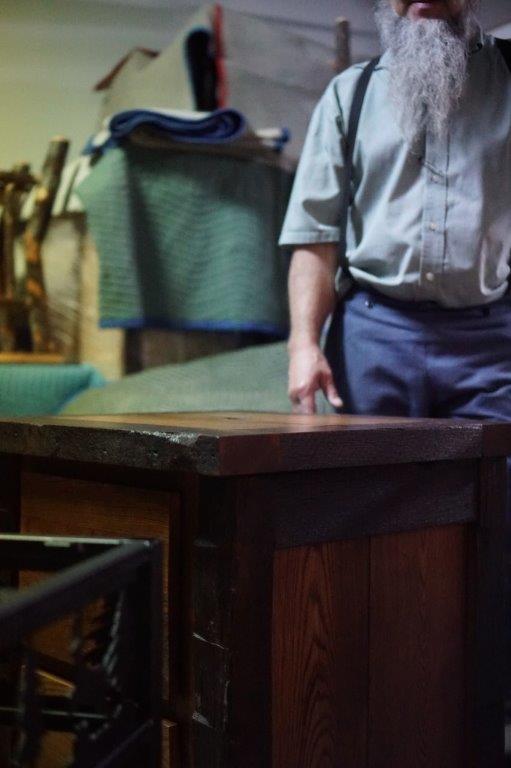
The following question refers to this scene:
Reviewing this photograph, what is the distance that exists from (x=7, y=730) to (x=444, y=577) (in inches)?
18.2

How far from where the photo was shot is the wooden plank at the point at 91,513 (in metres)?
0.81

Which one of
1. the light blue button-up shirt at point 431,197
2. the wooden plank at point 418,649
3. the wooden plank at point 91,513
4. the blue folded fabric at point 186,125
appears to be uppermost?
the blue folded fabric at point 186,125

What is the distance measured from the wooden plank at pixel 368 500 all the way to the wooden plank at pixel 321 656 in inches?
0.8

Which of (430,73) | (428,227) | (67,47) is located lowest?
(428,227)

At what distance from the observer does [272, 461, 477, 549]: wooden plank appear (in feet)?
2.53

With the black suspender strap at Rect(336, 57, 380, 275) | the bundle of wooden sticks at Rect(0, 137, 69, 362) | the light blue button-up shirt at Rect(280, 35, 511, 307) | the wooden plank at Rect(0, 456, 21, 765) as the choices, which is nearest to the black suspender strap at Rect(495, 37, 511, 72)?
the light blue button-up shirt at Rect(280, 35, 511, 307)

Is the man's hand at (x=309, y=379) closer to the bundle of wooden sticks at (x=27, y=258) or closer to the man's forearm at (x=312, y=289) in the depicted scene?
the man's forearm at (x=312, y=289)

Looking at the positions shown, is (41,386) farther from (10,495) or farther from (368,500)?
(368,500)


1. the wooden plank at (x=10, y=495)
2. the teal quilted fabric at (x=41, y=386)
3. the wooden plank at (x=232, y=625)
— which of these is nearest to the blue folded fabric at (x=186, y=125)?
the teal quilted fabric at (x=41, y=386)

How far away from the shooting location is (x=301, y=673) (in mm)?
795

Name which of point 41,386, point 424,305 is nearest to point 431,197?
point 424,305

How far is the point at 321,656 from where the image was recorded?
31.9 inches

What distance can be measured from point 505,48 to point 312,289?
1.39ft

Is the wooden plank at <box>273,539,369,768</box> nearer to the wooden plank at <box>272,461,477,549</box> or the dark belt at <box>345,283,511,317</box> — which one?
the wooden plank at <box>272,461,477,549</box>
